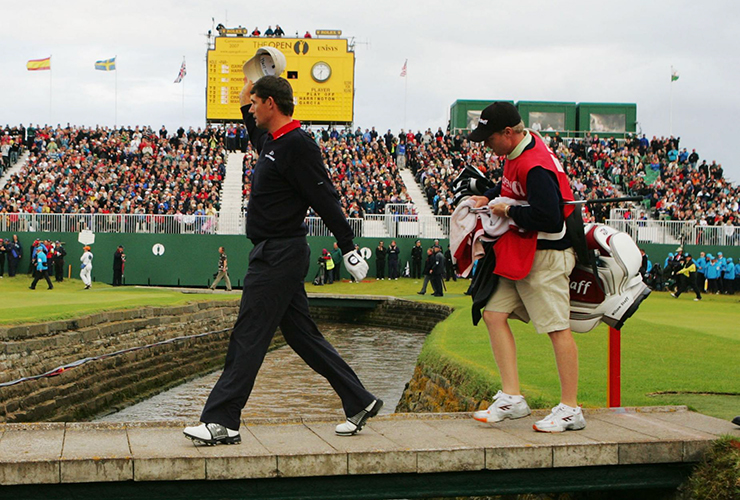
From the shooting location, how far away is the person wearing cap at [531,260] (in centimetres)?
618

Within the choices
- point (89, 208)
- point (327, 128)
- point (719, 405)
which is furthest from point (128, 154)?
point (719, 405)

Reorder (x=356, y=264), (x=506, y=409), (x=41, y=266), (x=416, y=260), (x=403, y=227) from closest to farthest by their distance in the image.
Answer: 1. (x=356, y=264)
2. (x=506, y=409)
3. (x=41, y=266)
4. (x=416, y=260)
5. (x=403, y=227)

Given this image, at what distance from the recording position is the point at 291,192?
5906mm

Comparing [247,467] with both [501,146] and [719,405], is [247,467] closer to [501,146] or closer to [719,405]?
[501,146]

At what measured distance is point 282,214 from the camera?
19.2 ft

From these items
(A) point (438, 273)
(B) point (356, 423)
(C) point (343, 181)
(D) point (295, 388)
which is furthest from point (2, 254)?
(B) point (356, 423)

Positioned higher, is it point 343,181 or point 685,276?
point 343,181

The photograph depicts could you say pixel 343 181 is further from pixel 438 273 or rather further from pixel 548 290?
pixel 548 290

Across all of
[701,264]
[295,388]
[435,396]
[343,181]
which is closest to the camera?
[435,396]

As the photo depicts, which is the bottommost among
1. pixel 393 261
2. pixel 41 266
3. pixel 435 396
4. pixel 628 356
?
pixel 435 396

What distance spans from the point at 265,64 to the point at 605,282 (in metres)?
2.90

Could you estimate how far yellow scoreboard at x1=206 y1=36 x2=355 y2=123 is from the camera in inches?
1913

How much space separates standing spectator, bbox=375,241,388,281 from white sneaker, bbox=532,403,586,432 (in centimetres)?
3221

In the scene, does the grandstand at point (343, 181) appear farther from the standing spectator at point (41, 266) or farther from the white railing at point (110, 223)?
the standing spectator at point (41, 266)
